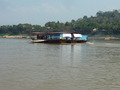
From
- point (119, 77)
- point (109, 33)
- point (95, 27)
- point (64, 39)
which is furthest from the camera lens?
point (95, 27)

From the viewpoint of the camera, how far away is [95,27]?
165250 mm

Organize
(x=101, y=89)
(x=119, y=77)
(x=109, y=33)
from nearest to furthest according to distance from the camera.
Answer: (x=101, y=89)
(x=119, y=77)
(x=109, y=33)

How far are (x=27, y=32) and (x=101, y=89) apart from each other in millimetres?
182848

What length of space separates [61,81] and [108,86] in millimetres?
2550

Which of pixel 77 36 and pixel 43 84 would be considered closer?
pixel 43 84

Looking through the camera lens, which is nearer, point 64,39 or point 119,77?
point 119,77

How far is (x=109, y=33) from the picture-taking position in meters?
152

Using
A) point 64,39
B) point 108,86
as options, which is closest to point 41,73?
point 108,86

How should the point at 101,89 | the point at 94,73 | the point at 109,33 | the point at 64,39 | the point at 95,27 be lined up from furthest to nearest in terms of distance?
the point at 95,27 < the point at 109,33 < the point at 64,39 < the point at 94,73 < the point at 101,89

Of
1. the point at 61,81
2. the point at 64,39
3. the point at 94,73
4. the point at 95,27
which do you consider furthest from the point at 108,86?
the point at 95,27

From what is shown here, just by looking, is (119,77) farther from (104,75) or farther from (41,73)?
(41,73)

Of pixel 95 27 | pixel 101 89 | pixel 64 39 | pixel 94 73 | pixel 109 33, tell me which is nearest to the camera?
pixel 101 89

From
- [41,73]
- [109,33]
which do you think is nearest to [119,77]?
[41,73]

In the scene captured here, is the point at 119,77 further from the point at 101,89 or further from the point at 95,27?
the point at 95,27
